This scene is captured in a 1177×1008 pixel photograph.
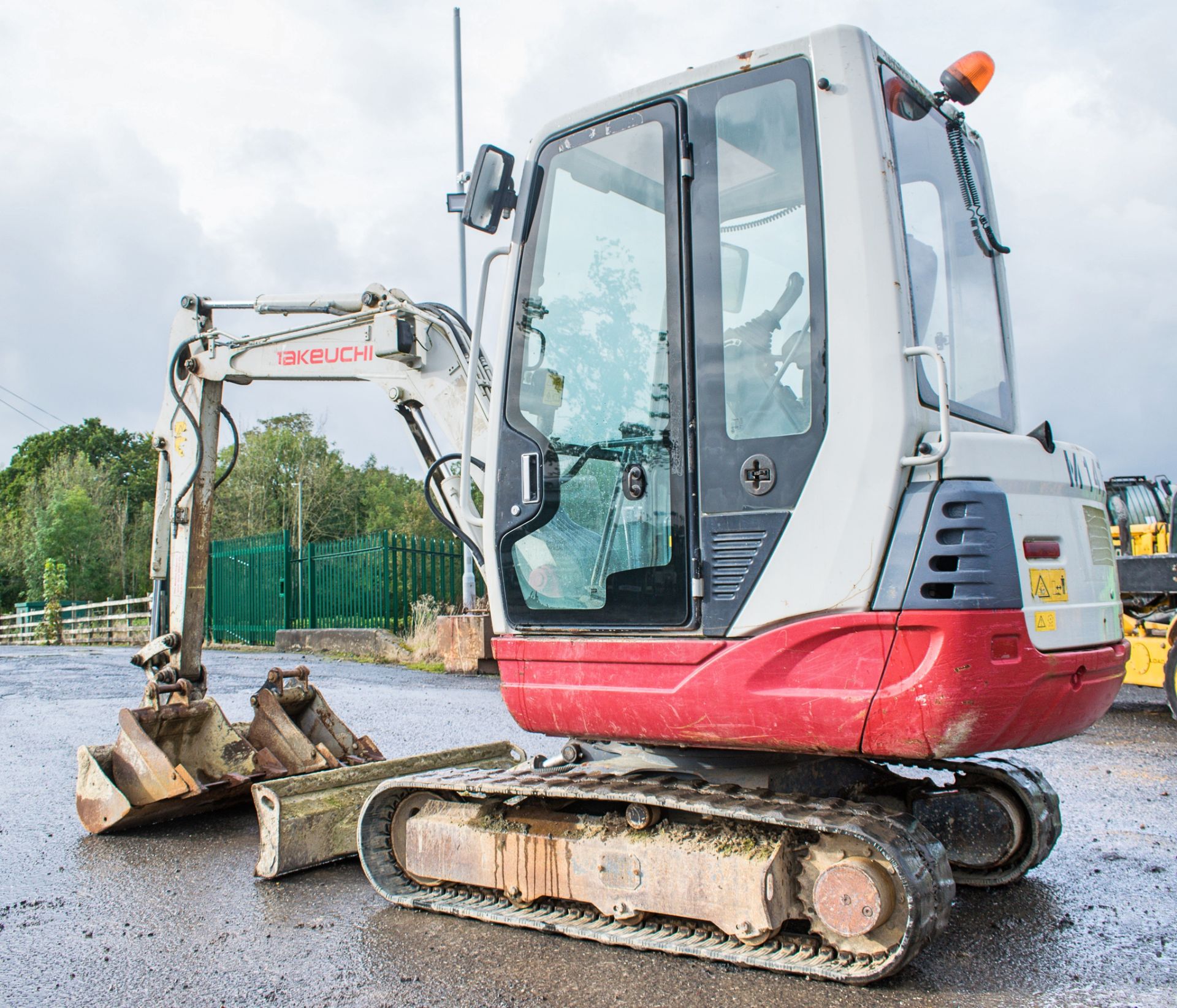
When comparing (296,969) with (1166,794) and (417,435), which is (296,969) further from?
(1166,794)

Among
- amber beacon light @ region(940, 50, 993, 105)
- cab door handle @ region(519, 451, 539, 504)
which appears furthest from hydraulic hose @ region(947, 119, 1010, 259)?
cab door handle @ region(519, 451, 539, 504)

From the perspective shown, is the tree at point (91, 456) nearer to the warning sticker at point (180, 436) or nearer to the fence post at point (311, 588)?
the fence post at point (311, 588)

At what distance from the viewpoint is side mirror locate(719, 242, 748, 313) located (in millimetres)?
3598

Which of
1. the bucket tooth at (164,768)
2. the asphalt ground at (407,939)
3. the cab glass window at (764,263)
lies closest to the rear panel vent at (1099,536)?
the cab glass window at (764,263)

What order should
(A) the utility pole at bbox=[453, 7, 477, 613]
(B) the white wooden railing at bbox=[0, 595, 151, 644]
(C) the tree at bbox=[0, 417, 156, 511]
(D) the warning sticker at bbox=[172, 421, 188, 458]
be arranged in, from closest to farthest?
(D) the warning sticker at bbox=[172, 421, 188, 458], (A) the utility pole at bbox=[453, 7, 477, 613], (B) the white wooden railing at bbox=[0, 595, 151, 644], (C) the tree at bbox=[0, 417, 156, 511]

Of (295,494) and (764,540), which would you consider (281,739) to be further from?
(295,494)

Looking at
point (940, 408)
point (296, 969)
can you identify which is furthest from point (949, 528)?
point (296, 969)

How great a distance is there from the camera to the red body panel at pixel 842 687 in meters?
3.05

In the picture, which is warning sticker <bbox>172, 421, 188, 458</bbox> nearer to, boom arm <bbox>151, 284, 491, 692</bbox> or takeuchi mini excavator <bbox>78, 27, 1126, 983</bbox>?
boom arm <bbox>151, 284, 491, 692</bbox>

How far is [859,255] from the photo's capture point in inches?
130

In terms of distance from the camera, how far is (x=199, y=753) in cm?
561

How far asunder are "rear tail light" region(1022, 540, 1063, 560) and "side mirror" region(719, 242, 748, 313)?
4.01 ft

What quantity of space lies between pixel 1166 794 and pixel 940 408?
4258 millimetres

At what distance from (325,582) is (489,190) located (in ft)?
52.5
